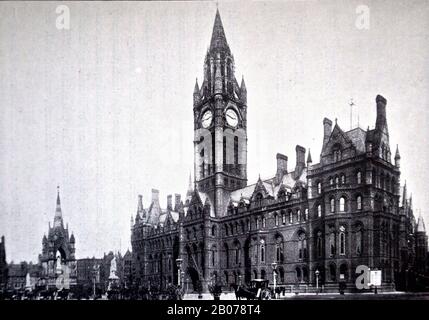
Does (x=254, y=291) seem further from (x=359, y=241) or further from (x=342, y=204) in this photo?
(x=342, y=204)

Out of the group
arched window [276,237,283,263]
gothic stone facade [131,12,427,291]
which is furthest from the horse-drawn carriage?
arched window [276,237,283,263]

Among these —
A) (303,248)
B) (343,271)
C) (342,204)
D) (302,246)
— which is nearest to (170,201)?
(302,246)

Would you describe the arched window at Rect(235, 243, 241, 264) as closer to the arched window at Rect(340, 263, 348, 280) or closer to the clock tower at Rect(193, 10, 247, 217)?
the clock tower at Rect(193, 10, 247, 217)

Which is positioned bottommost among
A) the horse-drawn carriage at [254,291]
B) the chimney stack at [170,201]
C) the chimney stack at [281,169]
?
the horse-drawn carriage at [254,291]

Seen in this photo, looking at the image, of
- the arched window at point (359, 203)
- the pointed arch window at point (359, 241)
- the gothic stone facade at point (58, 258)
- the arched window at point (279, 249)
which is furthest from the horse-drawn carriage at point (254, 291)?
the gothic stone facade at point (58, 258)

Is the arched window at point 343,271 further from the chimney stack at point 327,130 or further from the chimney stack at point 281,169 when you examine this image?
the chimney stack at point 281,169
